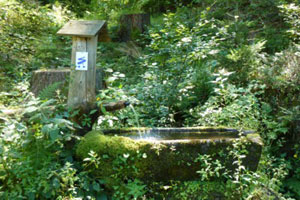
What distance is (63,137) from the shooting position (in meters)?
3.33

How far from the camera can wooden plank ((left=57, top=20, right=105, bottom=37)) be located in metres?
3.76

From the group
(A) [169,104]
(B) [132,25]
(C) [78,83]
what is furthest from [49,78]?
(B) [132,25]

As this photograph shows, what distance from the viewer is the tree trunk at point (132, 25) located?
10.0m

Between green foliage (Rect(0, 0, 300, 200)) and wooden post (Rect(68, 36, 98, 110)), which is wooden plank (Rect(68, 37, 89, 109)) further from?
green foliage (Rect(0, 0, 300, 200))

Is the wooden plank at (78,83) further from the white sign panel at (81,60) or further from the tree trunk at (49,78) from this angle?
the tree trunk at (49,78)

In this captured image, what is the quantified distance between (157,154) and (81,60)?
4.97ft

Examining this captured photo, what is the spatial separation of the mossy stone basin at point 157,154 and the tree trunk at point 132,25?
6.94m

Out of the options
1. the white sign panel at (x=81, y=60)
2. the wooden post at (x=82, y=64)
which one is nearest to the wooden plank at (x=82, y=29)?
the wooden post at (x=82, y=64)

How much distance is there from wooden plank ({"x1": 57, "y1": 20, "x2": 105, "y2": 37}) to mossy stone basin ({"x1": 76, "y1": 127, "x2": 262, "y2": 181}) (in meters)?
1.21

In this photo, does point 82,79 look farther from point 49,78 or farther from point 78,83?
point 49,78

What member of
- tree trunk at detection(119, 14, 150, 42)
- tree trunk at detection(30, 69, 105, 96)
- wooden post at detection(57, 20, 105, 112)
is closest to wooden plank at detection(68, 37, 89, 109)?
wooden post at detection(57, 20, 105, 112)

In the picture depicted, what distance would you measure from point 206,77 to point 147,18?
525 centimetres

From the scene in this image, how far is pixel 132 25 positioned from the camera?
10133 millimetres

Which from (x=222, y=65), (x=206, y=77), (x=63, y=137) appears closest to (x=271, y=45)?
(x=222, y=65)
